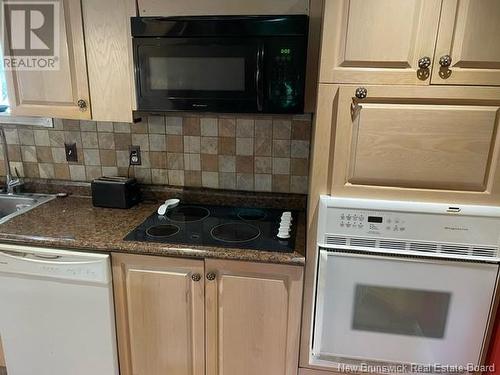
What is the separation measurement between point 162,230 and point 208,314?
16.0 inches

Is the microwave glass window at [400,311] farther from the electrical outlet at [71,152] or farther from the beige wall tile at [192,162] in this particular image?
the electrical outlet at [71,152]

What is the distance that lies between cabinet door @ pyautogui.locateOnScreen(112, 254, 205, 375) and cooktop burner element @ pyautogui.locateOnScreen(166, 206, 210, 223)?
319 millimetres

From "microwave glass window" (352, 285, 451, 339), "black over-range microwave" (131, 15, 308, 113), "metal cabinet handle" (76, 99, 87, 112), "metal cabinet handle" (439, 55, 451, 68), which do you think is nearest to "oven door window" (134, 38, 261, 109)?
"black over-range microwave" (131, 15, 308, 113)

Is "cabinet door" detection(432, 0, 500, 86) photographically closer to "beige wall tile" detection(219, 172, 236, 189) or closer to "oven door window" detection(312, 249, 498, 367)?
"oven door window" detection(312, 249, 498, 367)

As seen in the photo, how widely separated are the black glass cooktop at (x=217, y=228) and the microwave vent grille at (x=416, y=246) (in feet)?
0.72

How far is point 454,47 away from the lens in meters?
1.12

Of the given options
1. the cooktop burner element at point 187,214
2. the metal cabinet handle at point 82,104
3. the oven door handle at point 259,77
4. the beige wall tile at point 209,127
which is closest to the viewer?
the oven door handle at point 259,77

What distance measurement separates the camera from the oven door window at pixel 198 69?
139 cm

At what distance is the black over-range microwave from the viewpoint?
135cm

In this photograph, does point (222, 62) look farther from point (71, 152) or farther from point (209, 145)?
point (71, 152)

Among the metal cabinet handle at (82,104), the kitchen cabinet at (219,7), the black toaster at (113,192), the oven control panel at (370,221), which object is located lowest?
the black toaster at (113,192)

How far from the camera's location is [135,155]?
1986mm

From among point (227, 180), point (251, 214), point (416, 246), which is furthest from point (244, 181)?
point (416, 246)

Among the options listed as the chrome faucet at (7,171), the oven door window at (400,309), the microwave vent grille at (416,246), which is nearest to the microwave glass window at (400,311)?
the oven door window at (400,309)
